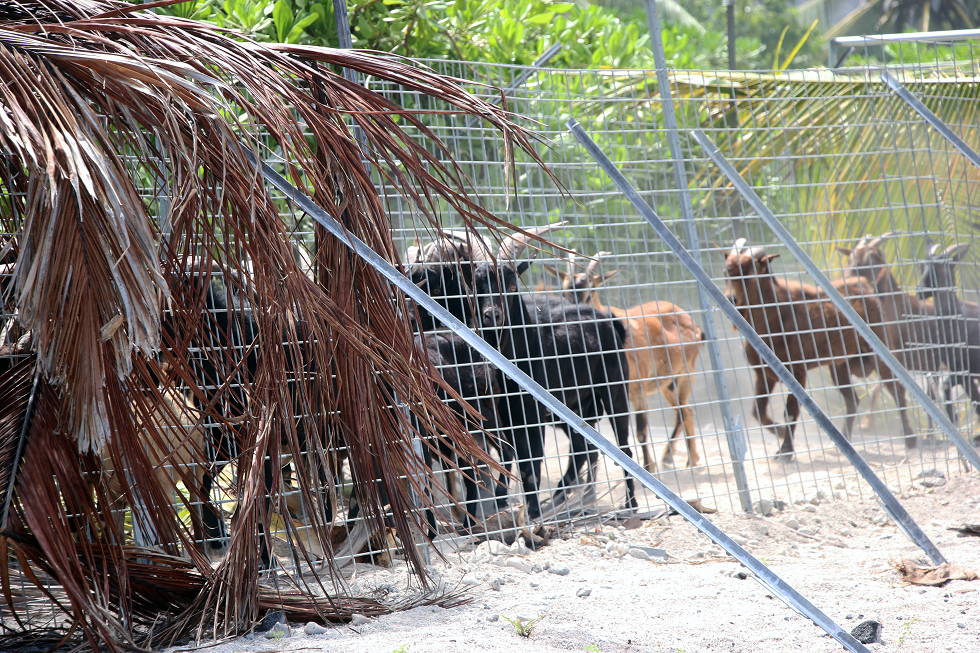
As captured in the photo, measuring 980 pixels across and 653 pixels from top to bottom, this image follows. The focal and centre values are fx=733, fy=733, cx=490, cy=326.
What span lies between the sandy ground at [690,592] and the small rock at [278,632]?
17 millimetres

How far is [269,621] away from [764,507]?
2770 mm

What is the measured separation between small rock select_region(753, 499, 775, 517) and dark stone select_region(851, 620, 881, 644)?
1625mm

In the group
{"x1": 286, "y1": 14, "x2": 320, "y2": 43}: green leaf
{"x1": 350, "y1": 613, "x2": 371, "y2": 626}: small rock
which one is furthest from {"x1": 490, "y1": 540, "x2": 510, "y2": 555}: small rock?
{"x1": 286, "y1": 14, "x2": 320, "y2": 43}: green leaf

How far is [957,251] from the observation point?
4375mm

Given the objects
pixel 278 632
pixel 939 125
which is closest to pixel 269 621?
pixel 278 632

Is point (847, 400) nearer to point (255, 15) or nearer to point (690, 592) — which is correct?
point (690, 592)

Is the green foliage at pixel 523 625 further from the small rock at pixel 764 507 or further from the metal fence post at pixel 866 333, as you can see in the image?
the small rock at pixel 764 507

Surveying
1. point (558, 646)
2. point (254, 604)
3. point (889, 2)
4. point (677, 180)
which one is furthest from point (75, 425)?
point (889, 2)

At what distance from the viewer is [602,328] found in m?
4.20

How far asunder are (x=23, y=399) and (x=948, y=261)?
14.8 feet

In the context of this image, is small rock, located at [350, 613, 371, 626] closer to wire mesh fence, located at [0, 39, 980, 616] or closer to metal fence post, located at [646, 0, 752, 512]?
wire mesh fence, located at [0, 39, 980, 616]

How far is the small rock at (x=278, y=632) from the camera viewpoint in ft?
7.02

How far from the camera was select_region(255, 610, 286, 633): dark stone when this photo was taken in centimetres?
221

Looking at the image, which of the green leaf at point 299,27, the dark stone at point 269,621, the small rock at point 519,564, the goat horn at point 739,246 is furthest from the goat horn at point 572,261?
the green leaf at point 299,27
